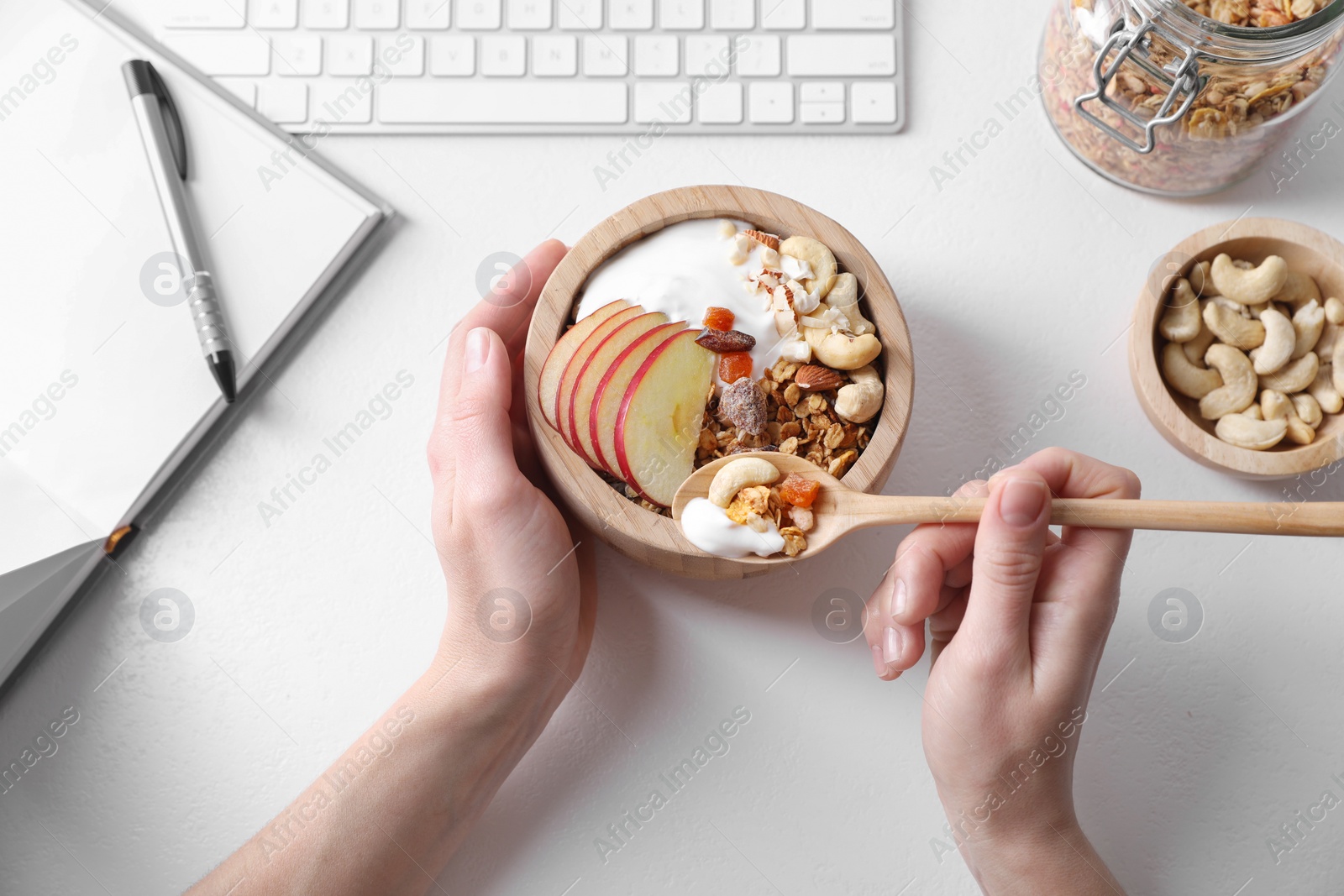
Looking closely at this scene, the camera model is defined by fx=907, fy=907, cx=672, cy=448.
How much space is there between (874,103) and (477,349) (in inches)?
18.0

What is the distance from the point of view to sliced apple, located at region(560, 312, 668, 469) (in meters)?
0.69

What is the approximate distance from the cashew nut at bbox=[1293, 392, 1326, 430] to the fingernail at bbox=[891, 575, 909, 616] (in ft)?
1.27

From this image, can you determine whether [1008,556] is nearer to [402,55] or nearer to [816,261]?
[816,261]

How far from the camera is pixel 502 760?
30.8 inches

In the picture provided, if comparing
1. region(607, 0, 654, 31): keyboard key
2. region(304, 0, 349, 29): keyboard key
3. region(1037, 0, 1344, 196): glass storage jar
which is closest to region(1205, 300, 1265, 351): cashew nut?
region(1037, 0, 1344, 196): glass storage jar

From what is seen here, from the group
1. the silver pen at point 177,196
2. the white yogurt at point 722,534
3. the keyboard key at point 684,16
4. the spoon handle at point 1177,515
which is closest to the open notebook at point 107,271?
the silver pen at point 177,196

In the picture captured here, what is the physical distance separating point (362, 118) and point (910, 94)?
537 mm

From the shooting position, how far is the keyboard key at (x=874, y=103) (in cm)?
88

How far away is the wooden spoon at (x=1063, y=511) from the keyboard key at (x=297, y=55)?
1.88 ft

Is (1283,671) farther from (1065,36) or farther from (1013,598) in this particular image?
(1065,36)

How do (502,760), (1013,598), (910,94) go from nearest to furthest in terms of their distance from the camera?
(1013,598), (502,760), (910,94)

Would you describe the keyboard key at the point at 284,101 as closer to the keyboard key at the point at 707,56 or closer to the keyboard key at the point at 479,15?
the keyboard key at the point at 479,15

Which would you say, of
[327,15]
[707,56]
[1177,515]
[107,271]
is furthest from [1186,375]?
[107,271]

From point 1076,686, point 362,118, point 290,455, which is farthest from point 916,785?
point 362,118
